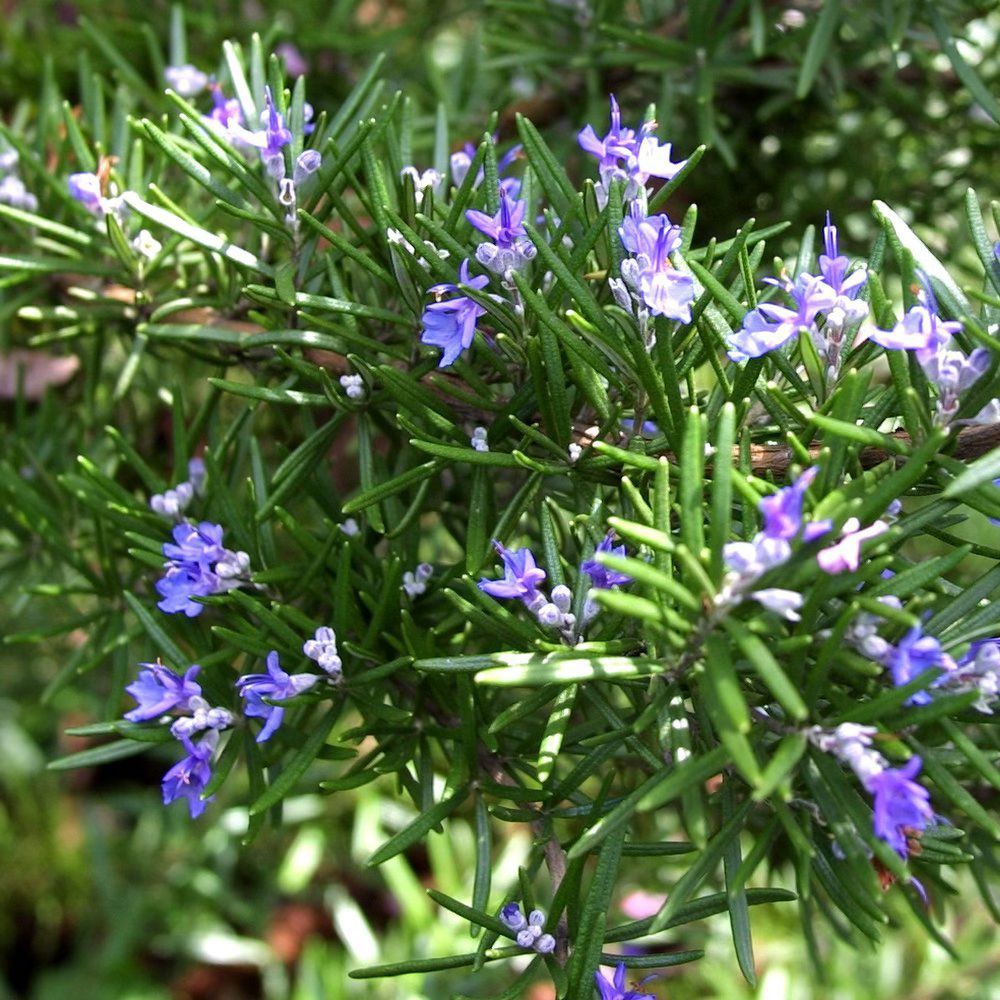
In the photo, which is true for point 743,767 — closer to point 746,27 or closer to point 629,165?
point 629,165

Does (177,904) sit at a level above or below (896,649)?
below

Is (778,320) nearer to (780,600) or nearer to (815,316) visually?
(815,316)

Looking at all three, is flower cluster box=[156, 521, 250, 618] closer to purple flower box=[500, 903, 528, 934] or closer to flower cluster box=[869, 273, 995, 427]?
purple flower box=[500, 903, 528, 934]

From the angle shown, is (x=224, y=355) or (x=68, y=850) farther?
(x=68, y=850)

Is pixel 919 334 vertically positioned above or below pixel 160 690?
above

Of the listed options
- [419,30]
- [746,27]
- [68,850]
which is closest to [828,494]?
[746,27]

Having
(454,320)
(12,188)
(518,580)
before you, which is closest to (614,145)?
(454,320)
